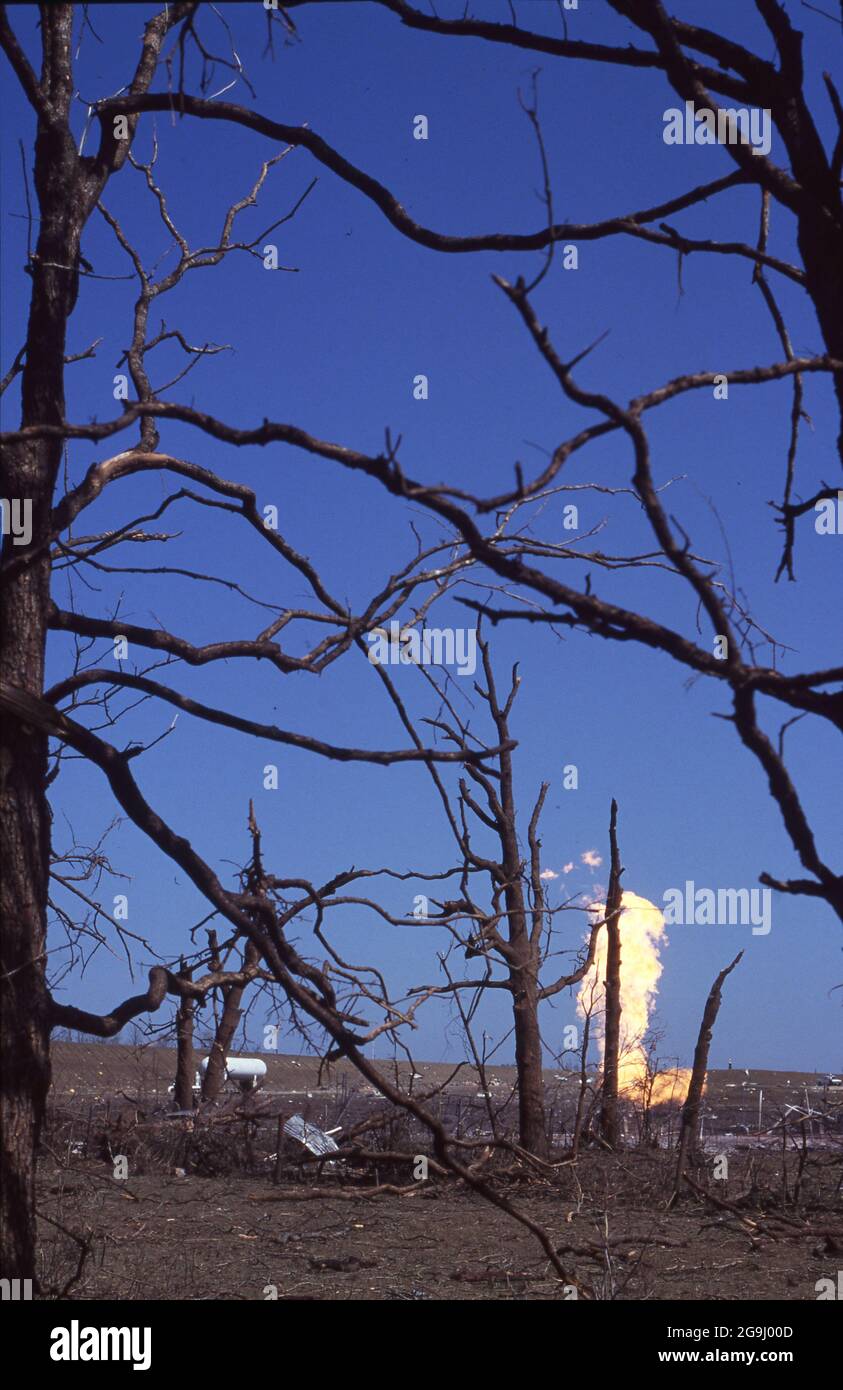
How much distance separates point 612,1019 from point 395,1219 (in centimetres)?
634

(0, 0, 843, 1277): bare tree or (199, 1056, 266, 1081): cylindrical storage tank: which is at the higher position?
(0, 0, 843, 1277): bare tree

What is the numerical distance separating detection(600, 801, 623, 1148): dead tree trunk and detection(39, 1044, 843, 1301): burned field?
0.53 metres

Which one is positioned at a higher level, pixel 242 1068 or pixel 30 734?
pixel 30 734

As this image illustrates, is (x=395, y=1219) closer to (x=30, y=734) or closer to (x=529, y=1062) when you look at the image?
(x=529, y=1062)

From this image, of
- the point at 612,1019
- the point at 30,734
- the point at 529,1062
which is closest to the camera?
the point at 30,734

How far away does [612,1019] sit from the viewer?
20.3 m

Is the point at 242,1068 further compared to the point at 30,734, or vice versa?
the point at 242,1068

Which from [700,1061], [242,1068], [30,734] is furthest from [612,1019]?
[30,734]

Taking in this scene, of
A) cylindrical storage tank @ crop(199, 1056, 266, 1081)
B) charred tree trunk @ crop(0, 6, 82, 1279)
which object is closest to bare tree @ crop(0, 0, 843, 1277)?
charred tree trunk @ crop(0, 6, 82, 1279)

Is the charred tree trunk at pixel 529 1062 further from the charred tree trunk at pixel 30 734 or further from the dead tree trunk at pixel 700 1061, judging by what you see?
the charred tree trunk at pixel 30 734

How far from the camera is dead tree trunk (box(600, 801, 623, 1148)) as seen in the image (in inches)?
792

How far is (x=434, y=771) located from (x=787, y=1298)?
7712 mm

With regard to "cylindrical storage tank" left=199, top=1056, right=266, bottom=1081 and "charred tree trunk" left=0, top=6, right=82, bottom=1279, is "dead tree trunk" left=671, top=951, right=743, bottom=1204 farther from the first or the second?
"cylindrical storage tank" left=199, top=1056, right=266, bottom=1081

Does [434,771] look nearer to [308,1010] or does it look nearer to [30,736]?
[308,1010]
